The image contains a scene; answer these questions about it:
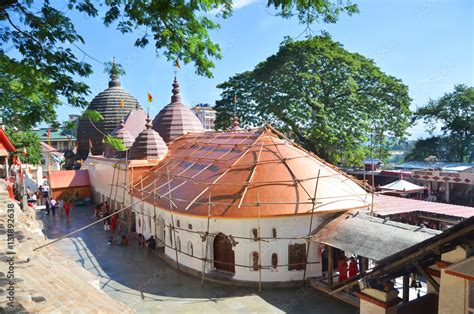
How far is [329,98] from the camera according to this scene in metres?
29.9

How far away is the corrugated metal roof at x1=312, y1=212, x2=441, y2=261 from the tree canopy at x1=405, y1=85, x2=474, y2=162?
93.9ft

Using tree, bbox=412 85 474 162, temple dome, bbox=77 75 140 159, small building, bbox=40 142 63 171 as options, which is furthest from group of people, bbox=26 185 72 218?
tree, bbox=412 85 474 162

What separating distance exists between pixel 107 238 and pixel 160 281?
781 cm

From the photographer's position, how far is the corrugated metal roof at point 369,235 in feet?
38.2

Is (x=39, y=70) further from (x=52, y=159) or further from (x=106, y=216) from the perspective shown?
Answer: (x=52, y=159)

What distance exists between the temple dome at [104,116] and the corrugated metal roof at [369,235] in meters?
27.0

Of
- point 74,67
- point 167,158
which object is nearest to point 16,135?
point 167,158

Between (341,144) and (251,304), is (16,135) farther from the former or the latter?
(251,304)

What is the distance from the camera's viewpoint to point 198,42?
8.38 meters

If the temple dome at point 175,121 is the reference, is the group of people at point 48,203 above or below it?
below

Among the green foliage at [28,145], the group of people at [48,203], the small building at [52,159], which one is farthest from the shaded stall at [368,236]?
the small building at [52,159]

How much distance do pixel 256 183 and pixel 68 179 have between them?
77.9 feet

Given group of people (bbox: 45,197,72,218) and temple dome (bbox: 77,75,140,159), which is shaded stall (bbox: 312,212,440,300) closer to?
group of people (bbox: 45,197,72,218)

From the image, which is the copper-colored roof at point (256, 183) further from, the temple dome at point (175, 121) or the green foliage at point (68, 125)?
the temple dome at point (175, 121)
